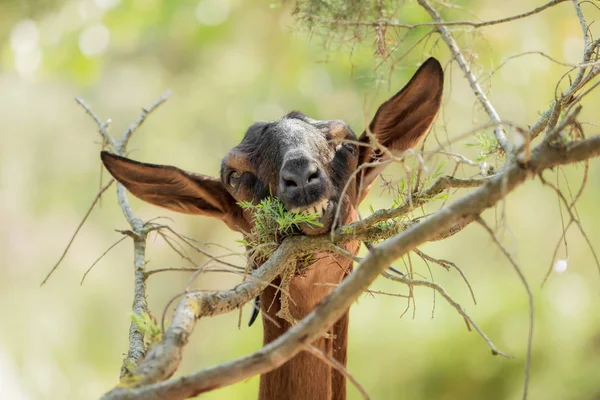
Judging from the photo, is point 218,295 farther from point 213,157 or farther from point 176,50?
point 176,50

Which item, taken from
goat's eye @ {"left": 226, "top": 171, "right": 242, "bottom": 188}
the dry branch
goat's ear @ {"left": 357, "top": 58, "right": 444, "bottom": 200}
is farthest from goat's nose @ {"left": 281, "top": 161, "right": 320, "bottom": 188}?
the dry branch

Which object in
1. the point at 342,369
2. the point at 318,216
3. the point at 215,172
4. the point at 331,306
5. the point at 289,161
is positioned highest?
the point at 215,172

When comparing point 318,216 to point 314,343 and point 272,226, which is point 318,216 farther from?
point 314,343

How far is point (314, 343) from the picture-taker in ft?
11.9

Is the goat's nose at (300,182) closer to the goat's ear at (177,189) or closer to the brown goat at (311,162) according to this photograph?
the brown goat at (311,162)

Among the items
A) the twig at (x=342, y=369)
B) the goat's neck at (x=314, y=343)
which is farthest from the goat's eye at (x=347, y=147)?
the twig at (x=342, y=369)

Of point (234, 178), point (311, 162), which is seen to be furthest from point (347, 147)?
point (234, 178)

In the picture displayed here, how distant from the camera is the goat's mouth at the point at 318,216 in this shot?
9.73ft

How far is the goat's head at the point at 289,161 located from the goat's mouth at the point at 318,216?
104 mm

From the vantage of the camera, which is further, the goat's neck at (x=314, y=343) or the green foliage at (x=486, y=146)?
the goat's neck at (x=314, y=343)

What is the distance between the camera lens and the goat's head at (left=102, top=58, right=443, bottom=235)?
11.6ft

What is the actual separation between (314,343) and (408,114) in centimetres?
137

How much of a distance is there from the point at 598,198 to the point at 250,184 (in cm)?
Result: 656

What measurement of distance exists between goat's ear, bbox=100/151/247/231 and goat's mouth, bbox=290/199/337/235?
0.99 meters
